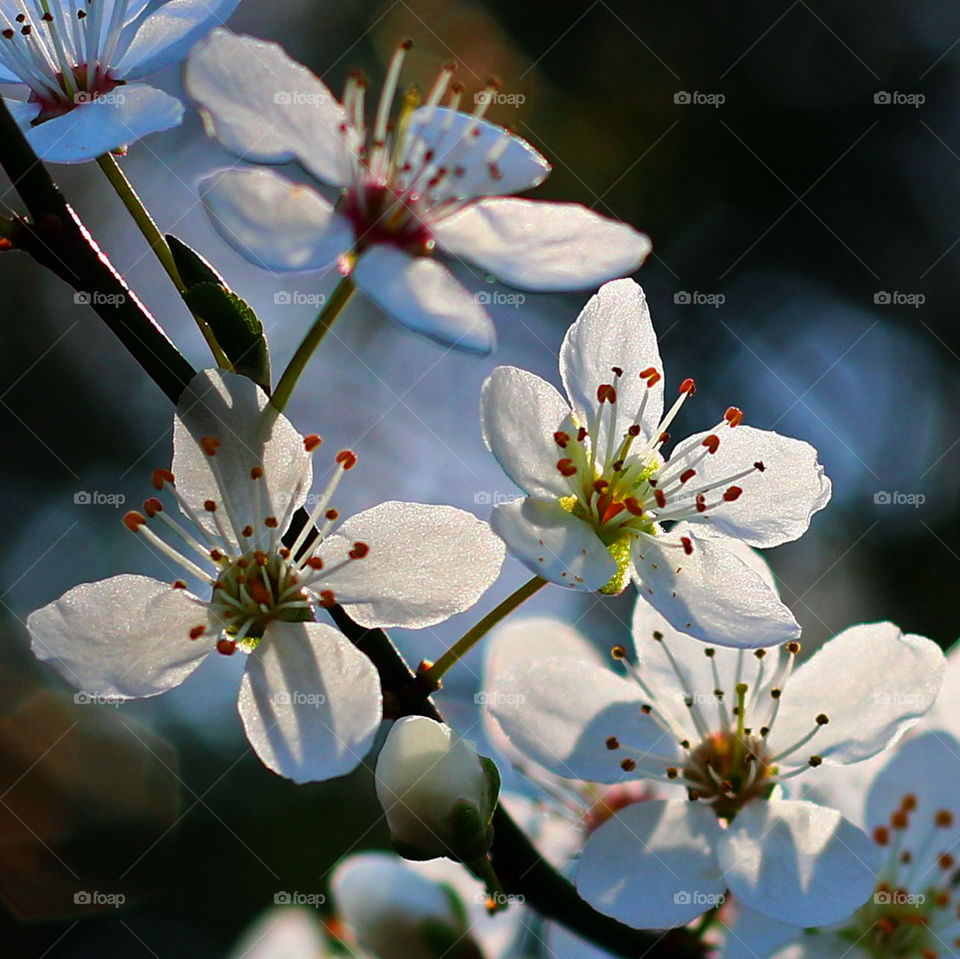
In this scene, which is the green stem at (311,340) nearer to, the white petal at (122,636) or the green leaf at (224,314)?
the green leaf at (224,314)

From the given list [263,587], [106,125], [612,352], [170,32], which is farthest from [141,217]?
[612,352]

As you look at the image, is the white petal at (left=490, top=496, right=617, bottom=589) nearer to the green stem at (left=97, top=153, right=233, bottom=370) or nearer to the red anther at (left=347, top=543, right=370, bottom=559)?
the red anther at (left=347, top=543, right=370, bottom=559)

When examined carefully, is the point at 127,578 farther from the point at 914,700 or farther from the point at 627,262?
the point at 914,700

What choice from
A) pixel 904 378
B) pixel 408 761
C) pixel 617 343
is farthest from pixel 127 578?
pixel 904 378

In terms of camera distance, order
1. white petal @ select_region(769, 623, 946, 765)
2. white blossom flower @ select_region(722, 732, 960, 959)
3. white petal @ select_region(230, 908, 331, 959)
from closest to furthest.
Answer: white petal @ select_region(769, 623, 946, 765)
white blossom flower @ select_region(722, 732, 960, 959)
white petal @ select_region(230, 908, 331, 959)

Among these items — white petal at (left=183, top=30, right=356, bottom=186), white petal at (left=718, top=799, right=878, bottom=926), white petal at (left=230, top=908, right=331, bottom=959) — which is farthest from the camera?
white petal at (left=230, top=908, right=331, bottom=959)

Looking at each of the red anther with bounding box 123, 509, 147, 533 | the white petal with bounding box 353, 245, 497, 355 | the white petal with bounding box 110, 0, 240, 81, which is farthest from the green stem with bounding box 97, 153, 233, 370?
the white petal with bounding box 353, 245, 497, 355

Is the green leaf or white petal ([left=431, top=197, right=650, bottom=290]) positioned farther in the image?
the green leaf

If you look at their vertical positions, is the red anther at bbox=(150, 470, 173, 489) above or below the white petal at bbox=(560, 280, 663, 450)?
below

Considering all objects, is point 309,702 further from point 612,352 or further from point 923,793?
point 923,793
